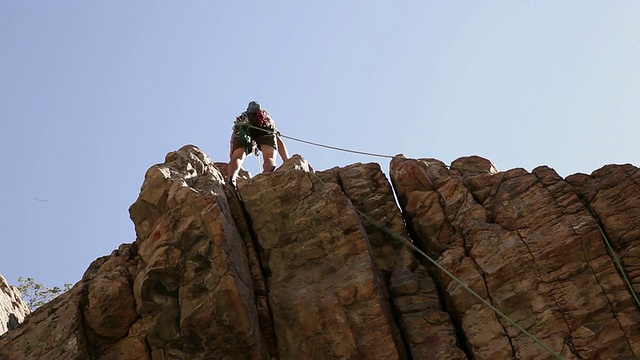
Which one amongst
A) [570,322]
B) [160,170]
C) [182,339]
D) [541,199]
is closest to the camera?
[570,322]

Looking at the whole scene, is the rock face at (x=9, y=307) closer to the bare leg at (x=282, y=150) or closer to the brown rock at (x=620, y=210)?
the bare leg at (x=282, y=150)

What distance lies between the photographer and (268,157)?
21.0 meters

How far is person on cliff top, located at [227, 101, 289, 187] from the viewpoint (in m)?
20.7

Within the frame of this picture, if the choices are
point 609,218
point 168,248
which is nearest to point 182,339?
point 168,248

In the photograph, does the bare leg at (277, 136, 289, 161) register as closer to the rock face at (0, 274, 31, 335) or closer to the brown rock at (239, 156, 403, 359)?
the brown rock at (239, 156, 403, 359)

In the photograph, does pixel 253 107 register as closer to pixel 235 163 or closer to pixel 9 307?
pixel 235 163

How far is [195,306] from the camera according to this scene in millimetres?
14633

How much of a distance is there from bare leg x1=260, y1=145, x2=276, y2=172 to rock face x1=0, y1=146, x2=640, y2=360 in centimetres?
309

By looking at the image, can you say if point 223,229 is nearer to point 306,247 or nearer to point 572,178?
point 306,247

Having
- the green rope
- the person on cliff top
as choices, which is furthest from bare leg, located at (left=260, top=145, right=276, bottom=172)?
the green rope

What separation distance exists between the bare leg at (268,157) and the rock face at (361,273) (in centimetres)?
309

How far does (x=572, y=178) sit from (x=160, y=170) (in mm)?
9544

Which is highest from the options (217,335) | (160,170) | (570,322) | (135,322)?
(160,170)

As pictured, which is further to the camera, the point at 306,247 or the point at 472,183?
the point at 472,183
